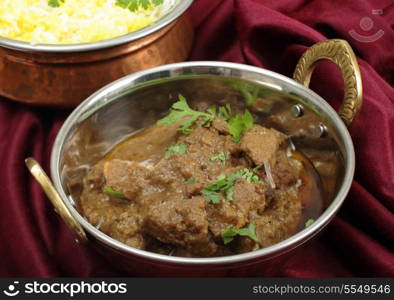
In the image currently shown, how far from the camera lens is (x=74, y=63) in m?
2.73

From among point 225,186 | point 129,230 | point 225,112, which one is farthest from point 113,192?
point 225,112

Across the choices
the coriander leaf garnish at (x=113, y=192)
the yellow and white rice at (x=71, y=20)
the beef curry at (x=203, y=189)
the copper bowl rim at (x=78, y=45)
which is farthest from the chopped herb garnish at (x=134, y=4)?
the coriander leaf garnish at (x=113, y=192)

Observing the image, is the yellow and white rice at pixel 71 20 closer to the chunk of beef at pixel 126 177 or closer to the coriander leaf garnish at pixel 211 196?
the chunk of beef at pixel 126 177

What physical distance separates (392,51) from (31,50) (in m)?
1.75

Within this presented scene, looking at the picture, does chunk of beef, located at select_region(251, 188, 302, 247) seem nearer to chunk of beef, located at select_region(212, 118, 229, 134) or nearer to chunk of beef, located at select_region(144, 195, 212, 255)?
chunk of beef, located at select_region(144, 195, 212, 255)

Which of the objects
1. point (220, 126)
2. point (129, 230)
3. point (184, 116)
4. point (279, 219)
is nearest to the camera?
point (129, 230)

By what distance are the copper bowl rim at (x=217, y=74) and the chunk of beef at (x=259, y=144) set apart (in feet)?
0.77

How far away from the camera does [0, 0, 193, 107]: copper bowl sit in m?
2.67

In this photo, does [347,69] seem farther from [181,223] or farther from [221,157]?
[181,223]

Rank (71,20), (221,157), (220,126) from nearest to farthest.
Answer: (221,157), (220,126), (71,20)

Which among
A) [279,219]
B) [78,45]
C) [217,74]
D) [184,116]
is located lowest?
[279,219]

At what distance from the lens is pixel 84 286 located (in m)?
2.22

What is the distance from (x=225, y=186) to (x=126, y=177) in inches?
14.9

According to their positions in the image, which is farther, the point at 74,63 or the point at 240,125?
the point at 74,63
